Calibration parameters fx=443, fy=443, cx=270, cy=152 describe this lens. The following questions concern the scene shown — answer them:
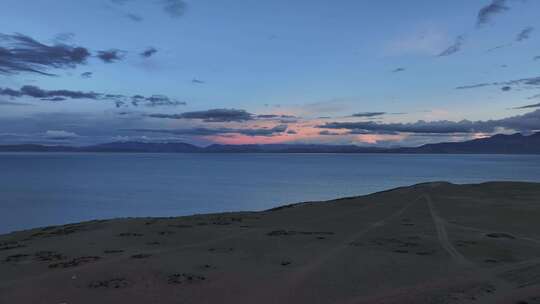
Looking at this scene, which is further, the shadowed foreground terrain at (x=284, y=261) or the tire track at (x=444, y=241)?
the tire track at (x=444, y=241)

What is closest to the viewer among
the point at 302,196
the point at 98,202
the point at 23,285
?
the point at 23,285

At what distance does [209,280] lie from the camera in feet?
38.4

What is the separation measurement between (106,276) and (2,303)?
2498 mm

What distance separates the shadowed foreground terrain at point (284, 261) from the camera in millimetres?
10633

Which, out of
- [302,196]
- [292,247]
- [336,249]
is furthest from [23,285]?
[302,196]

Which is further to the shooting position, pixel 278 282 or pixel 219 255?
pixel 219 255

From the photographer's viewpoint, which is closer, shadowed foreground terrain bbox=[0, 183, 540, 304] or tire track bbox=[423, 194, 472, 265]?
shadowed foreground terrain bbox=[0, 183, 540, 304]

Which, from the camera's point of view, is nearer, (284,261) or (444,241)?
(284,261)

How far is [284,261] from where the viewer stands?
14.0 metres

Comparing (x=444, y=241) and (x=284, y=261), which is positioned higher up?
(x=284, y=261)

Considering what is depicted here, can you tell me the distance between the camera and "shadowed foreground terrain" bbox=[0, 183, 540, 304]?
419 inches

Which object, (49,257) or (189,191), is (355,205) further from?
(189,191)

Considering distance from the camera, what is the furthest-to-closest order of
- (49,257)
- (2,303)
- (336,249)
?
(336,249) < (49,257) < (2,303)

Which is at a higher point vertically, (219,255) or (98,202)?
(219,255)
